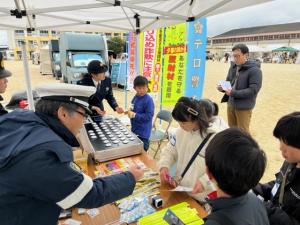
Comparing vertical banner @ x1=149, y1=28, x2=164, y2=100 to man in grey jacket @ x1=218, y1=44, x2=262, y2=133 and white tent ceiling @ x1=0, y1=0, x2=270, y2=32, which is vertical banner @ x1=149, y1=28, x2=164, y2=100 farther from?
man in grey jacket @ x1=218, y1=44, x2=262, y2=133

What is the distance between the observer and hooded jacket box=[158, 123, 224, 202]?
63.5 inches

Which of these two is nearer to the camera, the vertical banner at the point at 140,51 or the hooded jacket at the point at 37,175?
the hooded jacket at the point at 37,175

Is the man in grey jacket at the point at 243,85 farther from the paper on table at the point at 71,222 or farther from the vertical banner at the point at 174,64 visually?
the paper on table at the point at 71,222

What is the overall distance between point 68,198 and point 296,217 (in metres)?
1.13

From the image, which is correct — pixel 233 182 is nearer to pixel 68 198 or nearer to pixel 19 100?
pixel 68 198

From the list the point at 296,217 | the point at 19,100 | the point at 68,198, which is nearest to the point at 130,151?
the point at 68,198

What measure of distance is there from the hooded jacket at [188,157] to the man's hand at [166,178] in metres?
0.06

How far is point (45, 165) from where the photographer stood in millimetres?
849

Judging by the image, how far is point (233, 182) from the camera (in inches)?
32.8

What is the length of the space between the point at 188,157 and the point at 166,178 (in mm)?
237

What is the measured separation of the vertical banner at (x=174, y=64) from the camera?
14.3 feet

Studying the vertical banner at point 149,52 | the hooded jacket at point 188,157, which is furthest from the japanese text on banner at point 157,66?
the hooded jacket at point 188,157

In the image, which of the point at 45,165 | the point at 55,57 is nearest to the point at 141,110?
the point at 45,165

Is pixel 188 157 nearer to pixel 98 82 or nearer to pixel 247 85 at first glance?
pixel 98 82
